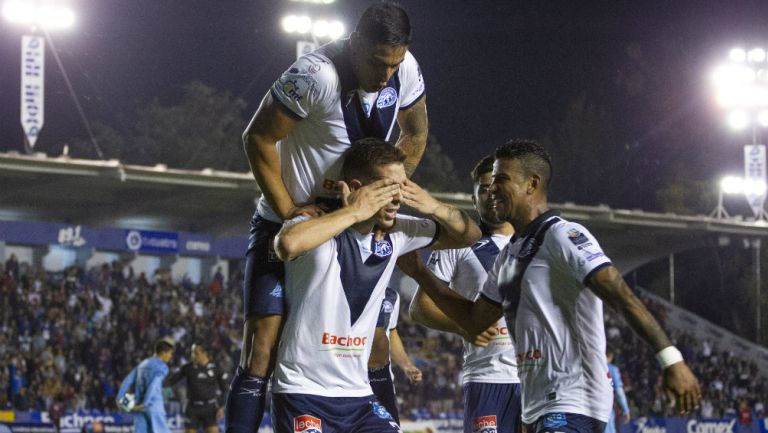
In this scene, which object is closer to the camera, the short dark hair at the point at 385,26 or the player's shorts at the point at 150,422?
the short dark hair at the point at 385,26

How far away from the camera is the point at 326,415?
201 inches

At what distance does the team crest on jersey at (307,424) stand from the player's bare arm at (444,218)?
1080 mm

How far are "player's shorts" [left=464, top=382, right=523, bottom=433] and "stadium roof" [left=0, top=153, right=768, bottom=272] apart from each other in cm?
1640

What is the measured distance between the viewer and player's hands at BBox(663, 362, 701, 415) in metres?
4.69

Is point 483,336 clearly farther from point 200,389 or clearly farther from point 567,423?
point 200,389

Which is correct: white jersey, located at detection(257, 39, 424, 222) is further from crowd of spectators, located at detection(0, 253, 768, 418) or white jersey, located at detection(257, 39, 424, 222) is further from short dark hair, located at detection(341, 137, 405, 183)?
crowd of spectators, located at detection(0, 253, 768, 418)

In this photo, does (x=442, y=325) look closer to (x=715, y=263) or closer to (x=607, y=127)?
(x=715, y=263)

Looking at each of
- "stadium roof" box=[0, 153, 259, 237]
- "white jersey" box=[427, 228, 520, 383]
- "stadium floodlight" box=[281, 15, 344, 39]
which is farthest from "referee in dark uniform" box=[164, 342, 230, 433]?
"stadium floodlight" box=[281, 15, 344, 39]

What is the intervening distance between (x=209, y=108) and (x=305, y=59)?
5370 centimetres

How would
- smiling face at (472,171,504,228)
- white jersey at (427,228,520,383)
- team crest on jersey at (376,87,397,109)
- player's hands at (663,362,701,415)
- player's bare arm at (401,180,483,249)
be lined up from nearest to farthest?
player's hands at (663,362,701,415) → player's bare arm at (401,180,483,249) → team crest on jersey at (376,87,397,109) → smiling face at (472,171,504,228) → white jersey at (427,228,520,383)

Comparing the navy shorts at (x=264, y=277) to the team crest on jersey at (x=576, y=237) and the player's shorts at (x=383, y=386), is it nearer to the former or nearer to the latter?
the player's shorts at (x=383, y=386)

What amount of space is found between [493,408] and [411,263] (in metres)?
2.09

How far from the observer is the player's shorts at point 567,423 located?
5062 millimetres

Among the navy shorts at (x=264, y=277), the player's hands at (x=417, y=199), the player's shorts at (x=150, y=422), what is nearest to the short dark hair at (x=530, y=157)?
the player's hands at (x=417, y=199)
